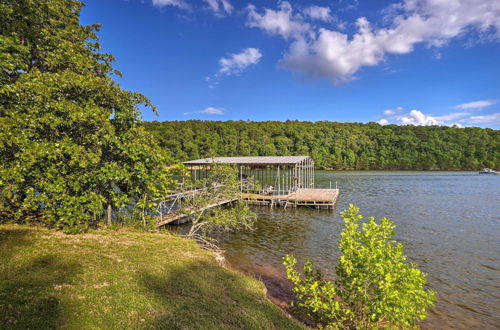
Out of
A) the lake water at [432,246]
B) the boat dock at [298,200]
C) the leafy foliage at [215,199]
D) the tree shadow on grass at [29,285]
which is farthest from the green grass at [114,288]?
the boat dock at [298,200]

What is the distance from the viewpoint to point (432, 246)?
15.6 meters

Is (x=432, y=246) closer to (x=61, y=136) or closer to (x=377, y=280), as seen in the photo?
(x=377, y=280)

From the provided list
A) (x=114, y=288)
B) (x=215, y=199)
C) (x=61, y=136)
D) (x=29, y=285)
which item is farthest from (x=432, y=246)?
(x=61, y=136)

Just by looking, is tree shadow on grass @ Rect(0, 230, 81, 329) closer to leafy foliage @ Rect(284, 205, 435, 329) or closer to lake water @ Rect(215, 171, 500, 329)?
leafy foliage @ Rect(284, 205, 435, 329)

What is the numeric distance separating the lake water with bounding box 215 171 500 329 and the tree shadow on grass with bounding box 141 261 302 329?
4.66 meters

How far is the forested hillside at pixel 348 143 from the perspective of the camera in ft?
308

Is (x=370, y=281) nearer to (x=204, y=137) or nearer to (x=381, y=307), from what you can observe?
(x=381, y=307)

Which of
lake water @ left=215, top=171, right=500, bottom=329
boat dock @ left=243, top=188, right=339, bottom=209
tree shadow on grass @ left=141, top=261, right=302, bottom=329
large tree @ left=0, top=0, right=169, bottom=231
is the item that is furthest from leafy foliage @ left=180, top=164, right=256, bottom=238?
boat dock @ left=243, top=188, right=339, bottom=209

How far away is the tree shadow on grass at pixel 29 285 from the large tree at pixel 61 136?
5.84ft

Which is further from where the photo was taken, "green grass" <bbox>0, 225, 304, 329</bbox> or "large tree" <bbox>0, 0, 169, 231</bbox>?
"large tree" <bbox>0, 0, 169, 231</bbox>

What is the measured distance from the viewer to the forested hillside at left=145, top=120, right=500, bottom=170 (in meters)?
93.8

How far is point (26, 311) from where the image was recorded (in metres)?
4.41

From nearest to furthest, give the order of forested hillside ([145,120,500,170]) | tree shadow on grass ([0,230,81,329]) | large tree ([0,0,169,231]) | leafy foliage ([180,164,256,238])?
1. tree shadow on grass ([0,230,81,329])
2. large tree ([0,0,169,231])
3. leafy foliage ([180,164,256,238])
4. forested hillside ([145,120,500,170])

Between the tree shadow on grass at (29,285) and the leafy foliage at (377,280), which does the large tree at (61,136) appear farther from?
the leafy foliage at (377,280)
